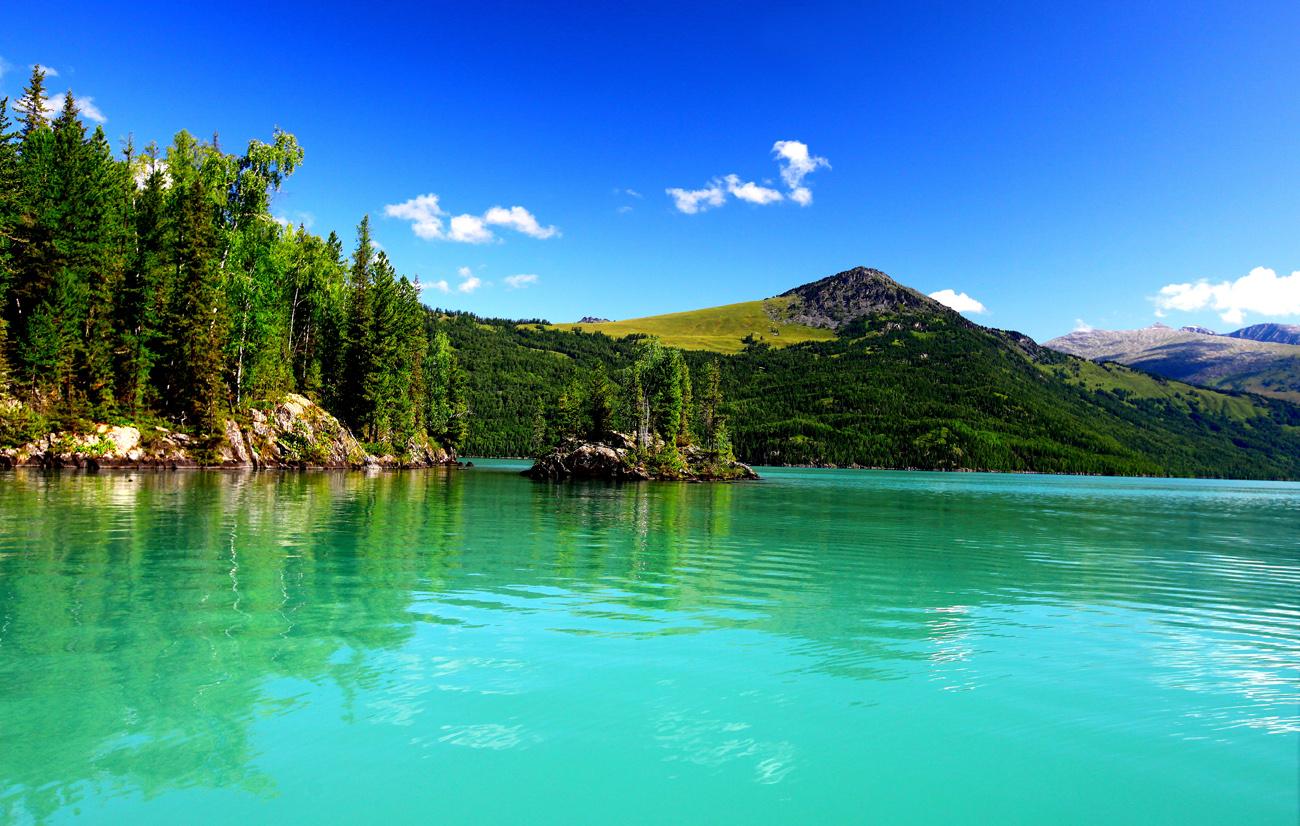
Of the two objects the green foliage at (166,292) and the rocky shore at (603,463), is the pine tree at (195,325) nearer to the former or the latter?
the green foliage at (166,292)

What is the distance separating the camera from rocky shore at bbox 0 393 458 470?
65.1 meters

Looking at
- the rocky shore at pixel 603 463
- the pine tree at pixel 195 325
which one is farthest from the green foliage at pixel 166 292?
the rocky shore at pixel 603 463

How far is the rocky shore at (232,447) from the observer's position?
65.1 meters

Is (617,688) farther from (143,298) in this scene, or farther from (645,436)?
(645,436)

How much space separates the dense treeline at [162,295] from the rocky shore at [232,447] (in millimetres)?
1734

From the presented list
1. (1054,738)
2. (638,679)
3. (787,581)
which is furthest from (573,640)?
(787,581)

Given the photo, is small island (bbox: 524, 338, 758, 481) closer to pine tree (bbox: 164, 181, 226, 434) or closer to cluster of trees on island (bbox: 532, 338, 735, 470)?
cluster of trees on island (bbox: 532, 338, 735, 470)

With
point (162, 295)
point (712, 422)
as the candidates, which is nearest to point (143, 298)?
point (162, 295)

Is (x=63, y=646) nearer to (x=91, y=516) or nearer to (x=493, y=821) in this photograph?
(x=493, y=821)

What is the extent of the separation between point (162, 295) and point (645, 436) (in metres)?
63.3

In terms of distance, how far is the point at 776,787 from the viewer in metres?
8.17

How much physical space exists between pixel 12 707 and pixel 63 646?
326cm

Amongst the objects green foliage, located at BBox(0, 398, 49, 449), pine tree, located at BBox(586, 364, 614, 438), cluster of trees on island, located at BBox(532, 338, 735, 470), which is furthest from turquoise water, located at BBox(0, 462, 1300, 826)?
pine tree, located at BBox(586, 364, 614, 438)

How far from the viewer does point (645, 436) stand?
105562mm
